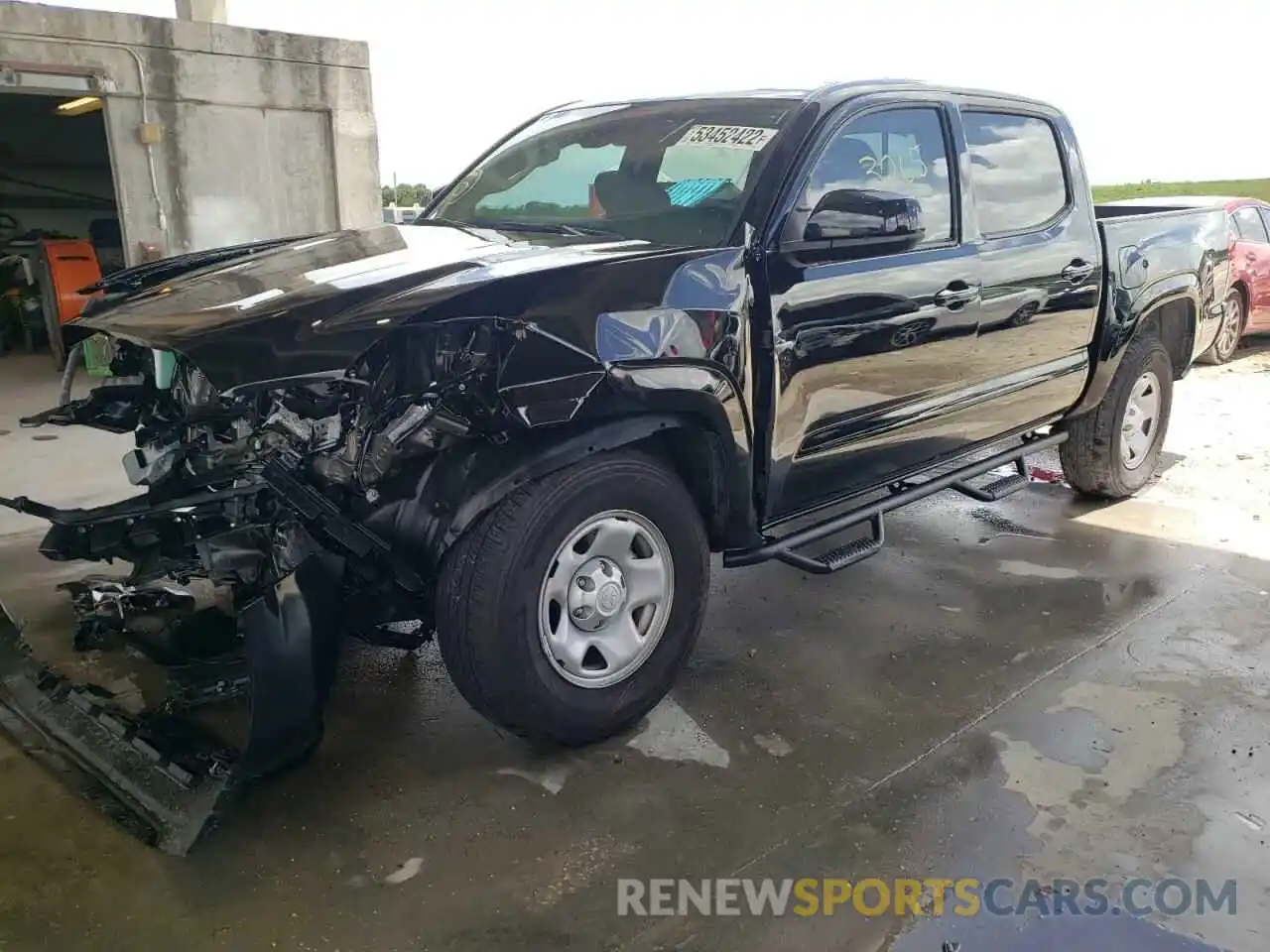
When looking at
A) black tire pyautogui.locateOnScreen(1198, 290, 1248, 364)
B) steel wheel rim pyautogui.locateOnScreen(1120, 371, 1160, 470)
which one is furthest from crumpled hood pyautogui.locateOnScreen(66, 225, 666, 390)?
black tire pyautogui.locateOnScreen(1198, 290, 1248, 364)

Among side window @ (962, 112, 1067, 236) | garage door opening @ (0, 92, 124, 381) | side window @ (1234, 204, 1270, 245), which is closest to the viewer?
side window @ (962, 112, 1067, 236)

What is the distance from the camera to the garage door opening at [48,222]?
10.1 meters

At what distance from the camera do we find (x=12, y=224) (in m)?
12.9

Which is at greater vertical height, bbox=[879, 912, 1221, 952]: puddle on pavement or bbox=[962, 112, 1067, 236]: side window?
bbox=[962, 112, 1067, 236]: side window

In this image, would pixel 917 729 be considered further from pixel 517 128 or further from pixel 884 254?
pixel 517 128

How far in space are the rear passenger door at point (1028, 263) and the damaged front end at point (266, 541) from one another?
2104 millimetres

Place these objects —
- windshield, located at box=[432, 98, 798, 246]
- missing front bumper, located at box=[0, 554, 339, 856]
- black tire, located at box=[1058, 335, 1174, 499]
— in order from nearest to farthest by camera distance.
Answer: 1. missing front bumper, located at box=[0, 554, 339, 856]
2. windshield, located at box=[432, 98, 798, 246]
3. black tire, located at box=[1058, 335, 1174, 499]

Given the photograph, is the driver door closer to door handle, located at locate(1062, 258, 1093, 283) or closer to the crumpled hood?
the crumpled hood

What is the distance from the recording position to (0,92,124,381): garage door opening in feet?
33.1

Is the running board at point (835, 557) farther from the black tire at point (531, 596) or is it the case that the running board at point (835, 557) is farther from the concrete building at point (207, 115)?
the concrete building at point (207, 115)

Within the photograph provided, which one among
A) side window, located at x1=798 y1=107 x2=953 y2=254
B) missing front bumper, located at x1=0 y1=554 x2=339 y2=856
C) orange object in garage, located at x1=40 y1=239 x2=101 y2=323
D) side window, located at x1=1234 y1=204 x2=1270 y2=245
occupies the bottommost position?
missing front bumper, located at x1=0 y1=554 x2=339 y2=856

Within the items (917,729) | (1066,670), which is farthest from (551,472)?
(1066,670)

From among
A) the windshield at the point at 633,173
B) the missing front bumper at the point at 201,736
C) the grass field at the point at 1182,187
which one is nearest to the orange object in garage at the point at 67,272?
the windshield at the point at 633,173

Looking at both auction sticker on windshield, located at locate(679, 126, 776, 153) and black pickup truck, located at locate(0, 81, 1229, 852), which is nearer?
black pickup truck, located at locate(0, 81, 1229, 852)
